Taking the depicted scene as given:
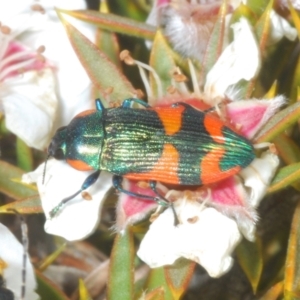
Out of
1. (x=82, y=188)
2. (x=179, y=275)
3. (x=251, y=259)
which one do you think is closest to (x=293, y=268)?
(x=251, y=259)

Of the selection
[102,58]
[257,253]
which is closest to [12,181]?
[102,58]

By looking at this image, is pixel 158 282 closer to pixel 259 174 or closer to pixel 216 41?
pixel 259 174

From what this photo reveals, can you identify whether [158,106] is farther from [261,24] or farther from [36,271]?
[36,271]

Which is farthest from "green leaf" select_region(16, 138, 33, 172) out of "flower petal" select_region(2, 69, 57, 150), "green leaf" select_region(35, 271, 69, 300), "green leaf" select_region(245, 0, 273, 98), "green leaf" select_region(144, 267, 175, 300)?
"green leaf" select_region(245, 0, 273, 98)

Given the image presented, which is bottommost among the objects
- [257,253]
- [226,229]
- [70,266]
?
[70,266]

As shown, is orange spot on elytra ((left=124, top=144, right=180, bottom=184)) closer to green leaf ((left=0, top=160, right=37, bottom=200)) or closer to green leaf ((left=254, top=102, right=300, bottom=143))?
green leaf ((left=254, top=102, right=300, bottom=143))

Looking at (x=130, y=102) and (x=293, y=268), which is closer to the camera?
(x=293, y=268)
